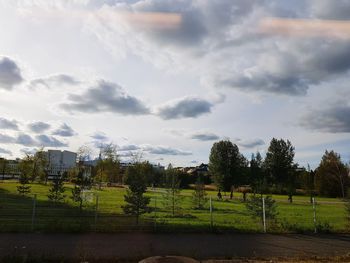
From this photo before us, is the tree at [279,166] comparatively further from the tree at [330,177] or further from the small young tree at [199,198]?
the small young tree at [199,198]

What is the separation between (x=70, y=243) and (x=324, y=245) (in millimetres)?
9444

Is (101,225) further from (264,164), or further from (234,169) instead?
(264,164)

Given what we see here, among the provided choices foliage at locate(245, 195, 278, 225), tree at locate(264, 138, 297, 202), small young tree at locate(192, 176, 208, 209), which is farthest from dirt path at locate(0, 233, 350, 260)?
tree at locate(264, 138, 297, 202)

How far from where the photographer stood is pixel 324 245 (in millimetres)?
14352

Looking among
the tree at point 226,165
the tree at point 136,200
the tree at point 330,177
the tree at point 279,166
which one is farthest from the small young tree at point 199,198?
the tree at point 330,177

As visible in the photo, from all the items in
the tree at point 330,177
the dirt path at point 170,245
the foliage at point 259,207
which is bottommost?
the dirt path at point 170,245

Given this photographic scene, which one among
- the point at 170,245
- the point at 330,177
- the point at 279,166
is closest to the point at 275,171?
the point at 279,166

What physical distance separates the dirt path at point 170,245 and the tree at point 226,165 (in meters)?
43.1

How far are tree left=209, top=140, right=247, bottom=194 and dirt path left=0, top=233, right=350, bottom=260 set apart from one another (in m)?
43.1

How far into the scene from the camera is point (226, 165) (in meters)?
60.2

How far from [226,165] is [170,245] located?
47387mm

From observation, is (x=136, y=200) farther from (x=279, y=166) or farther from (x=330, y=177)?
(x=330, y=177)

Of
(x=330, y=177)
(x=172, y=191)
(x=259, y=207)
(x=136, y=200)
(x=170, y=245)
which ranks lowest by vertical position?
(x=170, y=245)

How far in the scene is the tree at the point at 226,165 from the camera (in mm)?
59562
